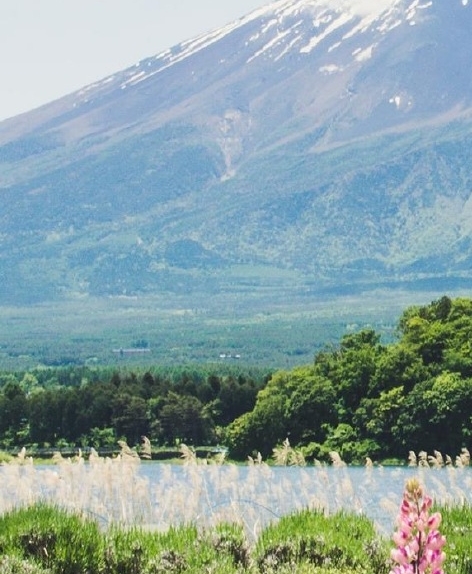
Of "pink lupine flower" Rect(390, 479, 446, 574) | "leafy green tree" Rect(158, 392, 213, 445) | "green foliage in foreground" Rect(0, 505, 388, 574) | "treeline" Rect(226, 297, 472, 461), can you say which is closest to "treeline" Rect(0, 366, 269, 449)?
"leafy green tree" Rect(158, 392, 213, 445)

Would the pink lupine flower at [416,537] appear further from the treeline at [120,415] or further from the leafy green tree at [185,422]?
the treeline at [120,415]

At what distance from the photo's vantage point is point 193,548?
18.3 meters

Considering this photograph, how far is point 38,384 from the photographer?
395 feet

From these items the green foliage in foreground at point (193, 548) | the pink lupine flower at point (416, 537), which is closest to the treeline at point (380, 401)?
the green foliage in foreground at point (193, 548)

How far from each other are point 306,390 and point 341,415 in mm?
1983

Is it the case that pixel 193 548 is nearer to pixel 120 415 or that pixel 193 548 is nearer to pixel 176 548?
pixel 176 548

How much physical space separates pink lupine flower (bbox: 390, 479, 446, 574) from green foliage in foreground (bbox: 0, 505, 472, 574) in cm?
518

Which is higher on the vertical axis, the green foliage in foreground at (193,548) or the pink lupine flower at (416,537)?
the pink lupine flower at (416,537)

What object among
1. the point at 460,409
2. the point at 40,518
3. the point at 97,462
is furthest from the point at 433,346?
the point at 40,518

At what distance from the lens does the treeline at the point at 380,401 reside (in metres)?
62.4

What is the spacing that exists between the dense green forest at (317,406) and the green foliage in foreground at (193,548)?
42721mm

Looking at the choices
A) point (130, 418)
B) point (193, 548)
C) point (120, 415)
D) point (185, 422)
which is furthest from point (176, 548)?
point (120, 415)

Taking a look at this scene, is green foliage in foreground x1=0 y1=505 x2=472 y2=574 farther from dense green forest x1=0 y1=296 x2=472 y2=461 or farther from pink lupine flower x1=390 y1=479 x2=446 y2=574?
dense green forest x1=0 y1=296 x2=472 y2=461

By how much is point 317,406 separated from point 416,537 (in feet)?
181
